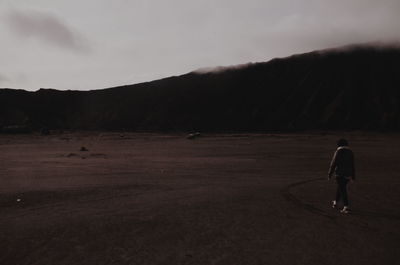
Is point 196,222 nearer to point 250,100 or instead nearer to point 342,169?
point 342,169

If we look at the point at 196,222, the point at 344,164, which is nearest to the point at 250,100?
the point at 344,164

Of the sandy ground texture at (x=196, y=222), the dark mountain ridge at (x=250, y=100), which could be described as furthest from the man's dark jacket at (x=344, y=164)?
the dark mountain ridge at (x=250, y=100)

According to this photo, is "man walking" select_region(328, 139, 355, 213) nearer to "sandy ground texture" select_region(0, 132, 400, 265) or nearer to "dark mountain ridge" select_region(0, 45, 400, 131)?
"sandy ground texture" select_region(0, 132, 400, 265)

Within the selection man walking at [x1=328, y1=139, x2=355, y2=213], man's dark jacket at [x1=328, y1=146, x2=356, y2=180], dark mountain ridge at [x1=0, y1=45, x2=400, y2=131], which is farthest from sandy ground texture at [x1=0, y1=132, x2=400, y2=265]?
dark mountain ridge at [x1=0, y1=45, x2=400, y2=131]

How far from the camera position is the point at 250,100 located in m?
99.8

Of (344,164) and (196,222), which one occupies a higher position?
(344,164)

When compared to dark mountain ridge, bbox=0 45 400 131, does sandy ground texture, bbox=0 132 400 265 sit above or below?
below

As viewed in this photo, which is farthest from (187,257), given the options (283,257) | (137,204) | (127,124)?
(127,124)

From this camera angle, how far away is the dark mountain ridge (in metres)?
83.5

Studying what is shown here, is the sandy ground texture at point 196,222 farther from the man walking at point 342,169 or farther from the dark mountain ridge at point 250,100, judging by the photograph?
the dark mountain ridge at point 250,100

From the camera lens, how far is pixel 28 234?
26.4ft

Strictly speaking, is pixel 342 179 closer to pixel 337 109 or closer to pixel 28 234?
pixel 28 234

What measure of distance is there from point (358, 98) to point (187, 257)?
8616 cm

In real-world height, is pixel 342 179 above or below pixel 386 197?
above
